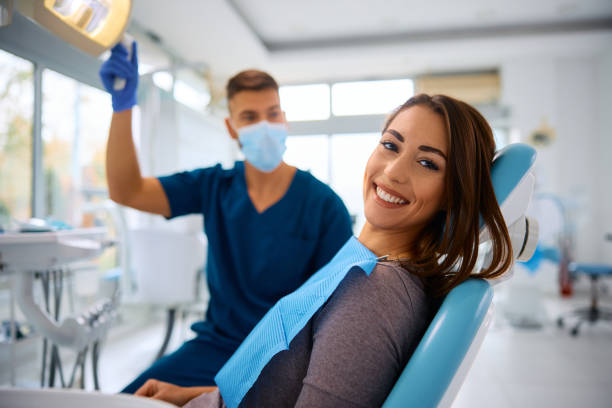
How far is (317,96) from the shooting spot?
593 cm

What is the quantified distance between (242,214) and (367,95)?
5094 millimetres

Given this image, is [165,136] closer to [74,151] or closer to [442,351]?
[74,151]

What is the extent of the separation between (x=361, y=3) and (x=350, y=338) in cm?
412

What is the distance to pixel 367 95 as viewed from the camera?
18.9 feet

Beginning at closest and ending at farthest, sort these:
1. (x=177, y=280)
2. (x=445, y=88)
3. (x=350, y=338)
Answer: (x=350, y=338) → (x=177, y=280) → (x=445, y=88)

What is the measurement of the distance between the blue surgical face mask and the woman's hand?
2.02 ft

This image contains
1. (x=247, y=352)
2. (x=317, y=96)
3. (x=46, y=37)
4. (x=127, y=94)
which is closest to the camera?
(x=247, y=352)

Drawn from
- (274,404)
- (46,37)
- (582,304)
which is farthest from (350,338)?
(582,304)

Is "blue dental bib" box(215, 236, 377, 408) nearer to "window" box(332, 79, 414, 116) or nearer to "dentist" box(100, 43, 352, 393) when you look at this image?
"dentist" box(100, 43, 352, 393)

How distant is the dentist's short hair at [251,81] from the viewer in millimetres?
1103

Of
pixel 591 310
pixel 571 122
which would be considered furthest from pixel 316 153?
pixel 591 310

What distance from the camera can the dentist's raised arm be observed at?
90 cm

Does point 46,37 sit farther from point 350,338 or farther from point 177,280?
point 350,338

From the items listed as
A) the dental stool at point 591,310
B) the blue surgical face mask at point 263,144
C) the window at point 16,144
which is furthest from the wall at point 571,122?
the window at point 16,144
